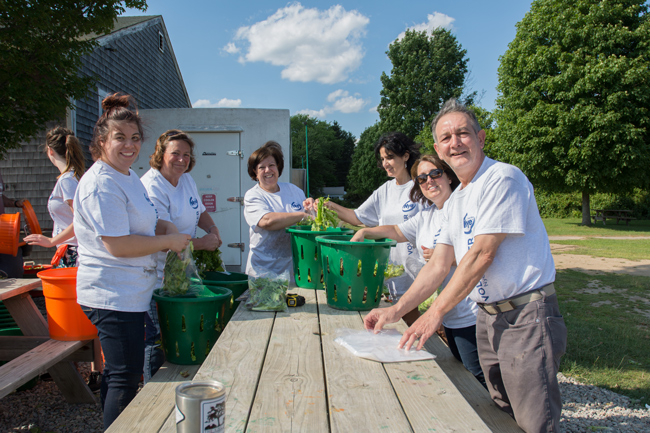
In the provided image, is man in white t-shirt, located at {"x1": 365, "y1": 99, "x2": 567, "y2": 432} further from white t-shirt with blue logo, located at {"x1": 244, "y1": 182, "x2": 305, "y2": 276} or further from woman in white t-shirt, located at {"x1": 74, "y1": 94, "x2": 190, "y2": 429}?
white t-shirt with blue logo, located at {"x1": 244, "y1": 182, "x2": 305, "y2": 276}

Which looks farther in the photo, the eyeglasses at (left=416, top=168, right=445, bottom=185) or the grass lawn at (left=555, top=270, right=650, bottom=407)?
the grass lawn at (left=555, top=270, right=650, bottom=407)

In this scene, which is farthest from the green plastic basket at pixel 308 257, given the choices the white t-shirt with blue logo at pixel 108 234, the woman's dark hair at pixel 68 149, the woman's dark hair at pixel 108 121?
the woman's dark hair at pixel 68 149

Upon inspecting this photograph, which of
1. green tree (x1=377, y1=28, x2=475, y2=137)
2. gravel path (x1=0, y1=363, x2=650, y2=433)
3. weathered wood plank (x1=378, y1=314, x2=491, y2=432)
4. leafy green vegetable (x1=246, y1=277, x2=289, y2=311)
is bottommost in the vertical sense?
gravel path (x1=0, y1=363, x2=650, y2=433)

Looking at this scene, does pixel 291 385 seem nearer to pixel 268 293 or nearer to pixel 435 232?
pixel 268 293

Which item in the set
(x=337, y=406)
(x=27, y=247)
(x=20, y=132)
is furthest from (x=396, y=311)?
(x=20, y=132)

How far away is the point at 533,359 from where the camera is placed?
1955 millimetres

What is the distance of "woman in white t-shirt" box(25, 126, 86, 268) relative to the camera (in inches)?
148

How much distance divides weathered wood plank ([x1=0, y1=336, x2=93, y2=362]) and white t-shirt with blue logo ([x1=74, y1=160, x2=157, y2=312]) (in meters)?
1.55

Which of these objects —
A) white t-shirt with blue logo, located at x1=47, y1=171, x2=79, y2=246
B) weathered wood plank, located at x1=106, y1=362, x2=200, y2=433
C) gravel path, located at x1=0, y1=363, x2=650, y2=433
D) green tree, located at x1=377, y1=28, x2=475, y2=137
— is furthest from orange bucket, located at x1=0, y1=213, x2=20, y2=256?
green tree, located at x1=377, y1=28, x2=475, y2=137

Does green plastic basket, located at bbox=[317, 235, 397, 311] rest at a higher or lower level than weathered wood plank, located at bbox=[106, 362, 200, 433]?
higher

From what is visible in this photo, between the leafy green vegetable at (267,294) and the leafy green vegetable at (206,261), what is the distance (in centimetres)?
86

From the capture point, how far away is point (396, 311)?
2.21 meters

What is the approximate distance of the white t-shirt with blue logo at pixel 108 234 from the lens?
215 cm

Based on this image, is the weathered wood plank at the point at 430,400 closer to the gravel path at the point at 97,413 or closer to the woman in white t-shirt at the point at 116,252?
the woman in white t-shirt at the point at 116,252
